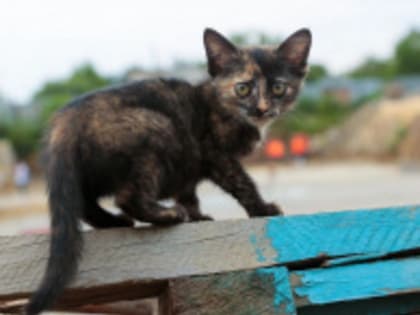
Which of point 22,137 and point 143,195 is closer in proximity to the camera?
point 143,195

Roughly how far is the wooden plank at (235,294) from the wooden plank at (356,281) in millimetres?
63

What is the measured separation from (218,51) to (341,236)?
3.38 ft

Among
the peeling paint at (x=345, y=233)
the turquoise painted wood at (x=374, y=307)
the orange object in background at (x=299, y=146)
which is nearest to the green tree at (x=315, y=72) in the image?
the peeling paint at (x=345, y=233)

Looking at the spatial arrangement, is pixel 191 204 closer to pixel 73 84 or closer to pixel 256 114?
pixel 256 114

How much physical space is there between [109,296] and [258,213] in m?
0.63

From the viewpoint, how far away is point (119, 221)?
210 centimetres

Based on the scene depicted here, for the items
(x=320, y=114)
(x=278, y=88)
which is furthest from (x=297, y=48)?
(x=320, y=114)

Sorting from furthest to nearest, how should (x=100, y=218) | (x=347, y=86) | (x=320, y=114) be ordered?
(x=347, y=86) < (x=320, y=114) < (x=100, y=218)

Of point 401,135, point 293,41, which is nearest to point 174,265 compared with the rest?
point 293,41

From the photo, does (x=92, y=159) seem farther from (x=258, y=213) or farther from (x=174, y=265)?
(x=258, y=213)

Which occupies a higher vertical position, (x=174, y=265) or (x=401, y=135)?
(x=174, y=265)

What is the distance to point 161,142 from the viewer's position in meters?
1.95

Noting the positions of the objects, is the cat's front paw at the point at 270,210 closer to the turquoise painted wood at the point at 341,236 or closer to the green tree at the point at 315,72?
the turquoise painted wood at the point at 341,236

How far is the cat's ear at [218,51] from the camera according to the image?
246 cm
